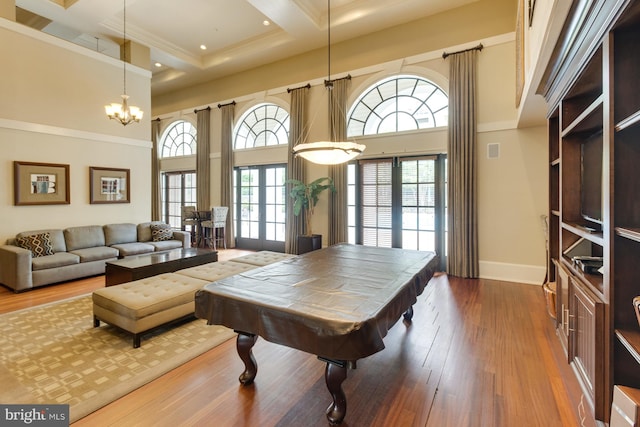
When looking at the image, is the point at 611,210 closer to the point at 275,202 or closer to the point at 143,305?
the point at 143,305

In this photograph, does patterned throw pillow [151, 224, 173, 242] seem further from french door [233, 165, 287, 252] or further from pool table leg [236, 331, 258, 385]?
pool table leg [236, 331, 258, 385]

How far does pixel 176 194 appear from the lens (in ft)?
31.1

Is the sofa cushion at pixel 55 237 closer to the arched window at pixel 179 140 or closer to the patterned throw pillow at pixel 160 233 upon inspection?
the patterned throw pillow at pixel 160 233

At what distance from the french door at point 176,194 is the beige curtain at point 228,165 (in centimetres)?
149

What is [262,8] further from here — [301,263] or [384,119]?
[301,263]

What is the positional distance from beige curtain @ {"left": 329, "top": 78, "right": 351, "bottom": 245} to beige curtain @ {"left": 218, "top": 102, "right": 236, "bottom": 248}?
3.04m

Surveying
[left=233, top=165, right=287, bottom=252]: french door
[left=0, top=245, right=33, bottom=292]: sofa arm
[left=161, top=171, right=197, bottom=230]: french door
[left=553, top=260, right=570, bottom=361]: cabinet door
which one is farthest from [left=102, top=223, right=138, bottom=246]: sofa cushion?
[left=553, top=260, right=570, bottom=361]: cabinet door

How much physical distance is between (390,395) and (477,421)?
1.76 ft

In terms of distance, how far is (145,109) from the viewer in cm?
702

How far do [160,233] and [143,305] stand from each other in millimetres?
4208

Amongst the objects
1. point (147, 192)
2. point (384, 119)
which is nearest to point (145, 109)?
point (147, 192)

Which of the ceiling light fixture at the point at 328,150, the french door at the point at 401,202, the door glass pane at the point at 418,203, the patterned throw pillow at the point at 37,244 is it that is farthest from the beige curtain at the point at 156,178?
the ceiling light fixture at the point at 328,150

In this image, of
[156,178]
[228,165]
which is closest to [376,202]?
[228,165]

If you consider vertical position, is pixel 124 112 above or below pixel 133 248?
→ above
